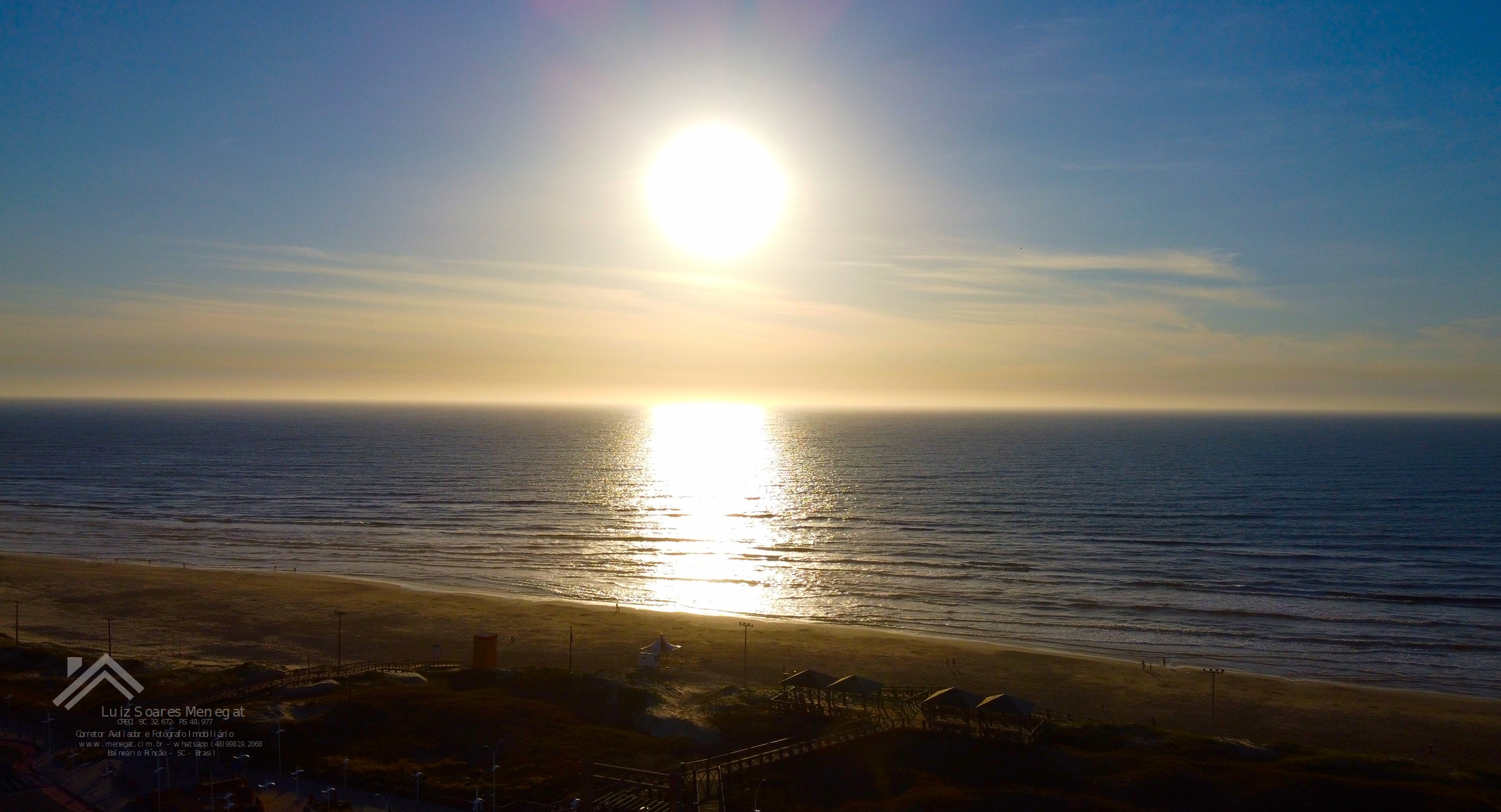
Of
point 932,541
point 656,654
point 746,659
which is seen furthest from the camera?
point 932,541

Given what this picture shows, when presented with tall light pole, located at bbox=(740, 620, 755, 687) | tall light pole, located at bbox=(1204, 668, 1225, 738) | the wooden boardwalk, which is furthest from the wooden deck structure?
tall light pole, located at bbox=(1204, 668, 1225, 738)

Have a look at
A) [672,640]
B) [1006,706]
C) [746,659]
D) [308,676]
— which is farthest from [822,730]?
[308,676]

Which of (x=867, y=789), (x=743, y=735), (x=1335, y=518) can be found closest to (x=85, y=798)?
(x=743, y=735)

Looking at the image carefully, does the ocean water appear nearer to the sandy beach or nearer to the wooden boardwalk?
the sandy beach

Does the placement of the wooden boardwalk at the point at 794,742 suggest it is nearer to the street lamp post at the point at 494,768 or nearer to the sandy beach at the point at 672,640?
the street lamp post at the point at 494,768

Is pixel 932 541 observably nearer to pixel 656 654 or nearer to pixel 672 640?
pixel 672 640

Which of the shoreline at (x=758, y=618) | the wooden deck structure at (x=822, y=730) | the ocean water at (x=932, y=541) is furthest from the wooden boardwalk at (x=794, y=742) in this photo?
the ocean water at (x=932, y=541)

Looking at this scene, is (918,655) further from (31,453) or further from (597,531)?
(31,453)
